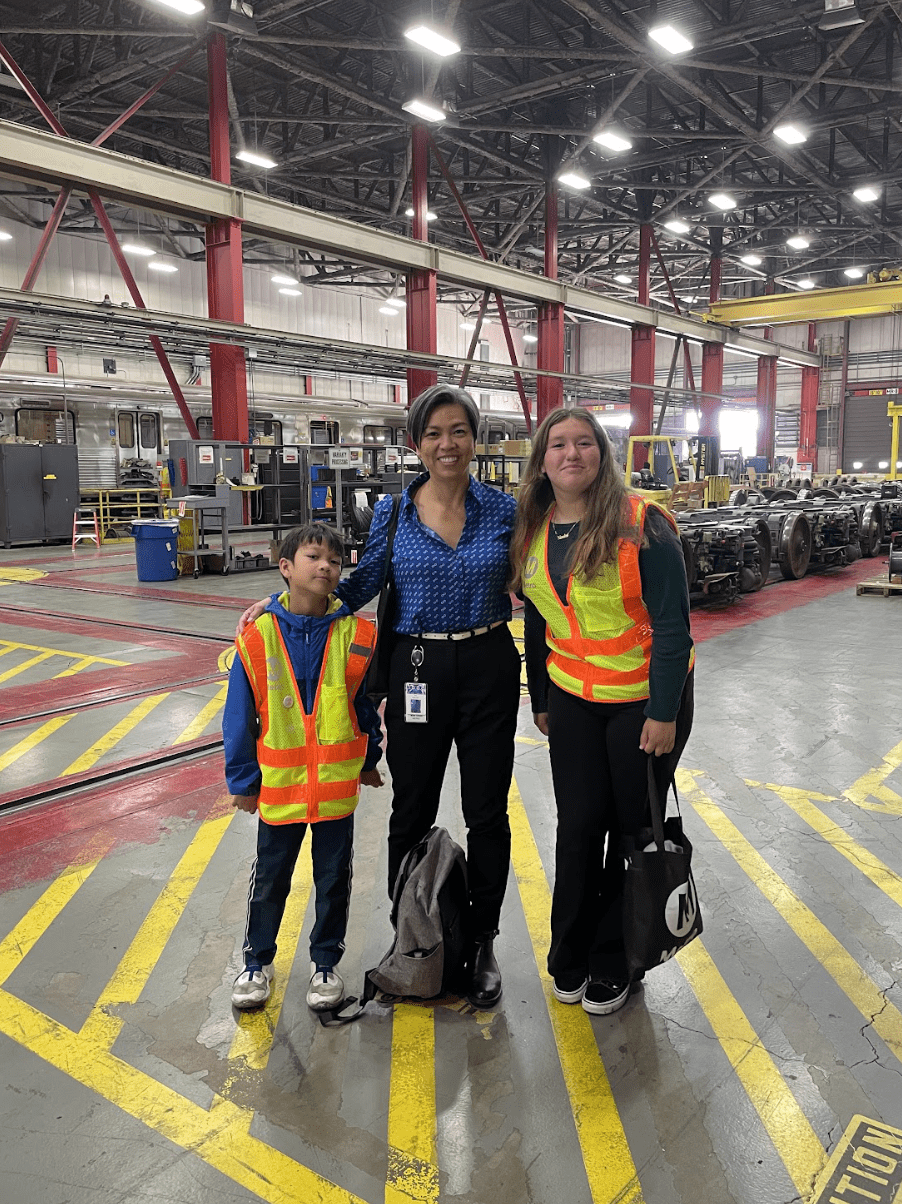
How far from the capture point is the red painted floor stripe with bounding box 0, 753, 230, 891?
3717 mm

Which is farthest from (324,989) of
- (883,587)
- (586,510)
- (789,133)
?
(789,133)

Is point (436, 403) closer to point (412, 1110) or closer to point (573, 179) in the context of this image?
point (412, 1110)

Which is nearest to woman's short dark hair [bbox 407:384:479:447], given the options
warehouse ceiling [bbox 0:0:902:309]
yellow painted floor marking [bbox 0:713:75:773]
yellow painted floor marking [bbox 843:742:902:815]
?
yellow painted floor marking [bbox 843:742:902:815]

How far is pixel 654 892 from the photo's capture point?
8.00 feet

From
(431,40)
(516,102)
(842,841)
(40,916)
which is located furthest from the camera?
(516,102)

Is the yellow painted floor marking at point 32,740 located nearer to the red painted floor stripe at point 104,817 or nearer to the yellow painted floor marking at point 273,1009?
the red painted floor stripe at point 104,817

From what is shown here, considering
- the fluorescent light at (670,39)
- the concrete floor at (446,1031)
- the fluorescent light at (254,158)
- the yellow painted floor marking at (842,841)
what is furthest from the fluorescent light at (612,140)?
the yellow painted floor marking at (842,841)

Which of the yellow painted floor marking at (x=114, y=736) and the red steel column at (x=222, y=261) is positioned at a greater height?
the red steel column at (x=222, y=261)

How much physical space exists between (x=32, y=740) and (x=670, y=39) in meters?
14.1

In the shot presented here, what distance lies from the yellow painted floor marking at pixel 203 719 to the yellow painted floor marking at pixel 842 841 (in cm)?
325

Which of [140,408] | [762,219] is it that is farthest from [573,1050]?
[762,219]

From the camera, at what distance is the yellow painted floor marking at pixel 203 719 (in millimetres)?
5441

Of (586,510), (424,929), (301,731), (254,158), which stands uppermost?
(254,158)

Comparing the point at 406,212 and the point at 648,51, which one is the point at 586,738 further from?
the point at 406,212
